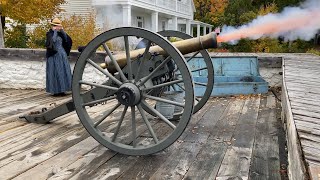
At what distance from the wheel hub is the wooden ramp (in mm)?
1254

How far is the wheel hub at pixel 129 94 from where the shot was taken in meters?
3.13

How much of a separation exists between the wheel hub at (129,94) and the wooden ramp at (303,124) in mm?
1254

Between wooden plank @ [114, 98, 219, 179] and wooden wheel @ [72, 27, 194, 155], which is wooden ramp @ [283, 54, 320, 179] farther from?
wooden plank @ [114, 98, 219, 179]

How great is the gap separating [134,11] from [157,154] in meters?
18.0

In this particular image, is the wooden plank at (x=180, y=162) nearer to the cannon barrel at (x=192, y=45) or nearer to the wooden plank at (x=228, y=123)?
the wooden plank at (x=228, y=123)

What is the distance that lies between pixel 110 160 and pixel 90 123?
0.39m

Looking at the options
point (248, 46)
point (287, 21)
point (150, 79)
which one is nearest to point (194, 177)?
point (150, 79)

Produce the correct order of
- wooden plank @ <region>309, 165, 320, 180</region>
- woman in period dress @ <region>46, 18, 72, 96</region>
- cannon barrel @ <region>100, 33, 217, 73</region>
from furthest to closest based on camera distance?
woman in period dress @ <region>46, 18, 72, 96</region>, cannon barrel @ <region>100, 33, 217, 73</region>, wooden plank @ <region>309, 165, 320, 180</region>

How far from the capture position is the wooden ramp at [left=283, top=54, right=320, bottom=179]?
5.20 feet

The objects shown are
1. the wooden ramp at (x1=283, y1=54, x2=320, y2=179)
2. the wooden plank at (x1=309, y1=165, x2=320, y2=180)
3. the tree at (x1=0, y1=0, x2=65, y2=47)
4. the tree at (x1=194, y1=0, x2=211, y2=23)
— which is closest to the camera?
the wooden plank at (x1=309, y1=165, x2=320, y2=180)

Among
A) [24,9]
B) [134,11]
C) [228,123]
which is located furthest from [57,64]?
[134,11]

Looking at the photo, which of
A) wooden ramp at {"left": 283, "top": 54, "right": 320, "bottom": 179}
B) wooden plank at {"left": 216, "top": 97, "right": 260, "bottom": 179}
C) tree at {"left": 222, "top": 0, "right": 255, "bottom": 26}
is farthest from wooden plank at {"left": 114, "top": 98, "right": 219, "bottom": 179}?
tree at {"left": 222, "top": 0, "right": 255, "bottom": 26}

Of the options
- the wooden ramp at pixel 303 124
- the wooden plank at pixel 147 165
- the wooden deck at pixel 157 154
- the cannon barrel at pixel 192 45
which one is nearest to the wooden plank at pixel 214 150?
the wooden deck at pixel 157 154

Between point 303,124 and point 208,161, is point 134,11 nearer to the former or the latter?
point 208,161
